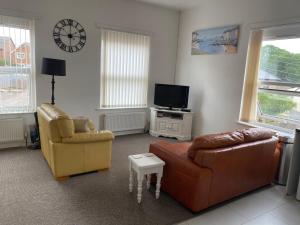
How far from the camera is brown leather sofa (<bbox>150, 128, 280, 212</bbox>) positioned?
7.84ft

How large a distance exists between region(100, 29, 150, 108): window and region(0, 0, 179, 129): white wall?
15cm

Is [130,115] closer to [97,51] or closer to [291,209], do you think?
[97,51]

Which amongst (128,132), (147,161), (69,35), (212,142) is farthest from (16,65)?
(212,142)

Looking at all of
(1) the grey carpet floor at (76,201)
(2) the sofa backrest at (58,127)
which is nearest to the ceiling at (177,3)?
(2) the sofa backrest at (58,127)

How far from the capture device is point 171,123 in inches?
207

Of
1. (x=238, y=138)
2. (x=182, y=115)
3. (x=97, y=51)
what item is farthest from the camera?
(x=182, y=115)

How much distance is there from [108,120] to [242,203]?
10.4 feet

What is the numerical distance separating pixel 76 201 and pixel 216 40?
12.7 feet

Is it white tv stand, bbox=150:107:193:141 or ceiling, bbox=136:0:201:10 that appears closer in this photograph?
ceiling, bbox=136:0:201:10

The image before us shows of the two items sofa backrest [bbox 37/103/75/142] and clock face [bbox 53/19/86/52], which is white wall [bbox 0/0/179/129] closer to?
clock face [bbox 53/19/86/52]

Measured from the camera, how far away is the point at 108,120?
5.07 meters

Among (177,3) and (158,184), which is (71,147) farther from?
(177,3)

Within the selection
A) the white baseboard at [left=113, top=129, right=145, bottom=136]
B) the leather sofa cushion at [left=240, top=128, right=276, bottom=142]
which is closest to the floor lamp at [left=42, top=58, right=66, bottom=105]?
the white baseboard at [left=113, top=129, right=145, bottom=136]

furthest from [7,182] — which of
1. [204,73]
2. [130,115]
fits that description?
[204,73]
